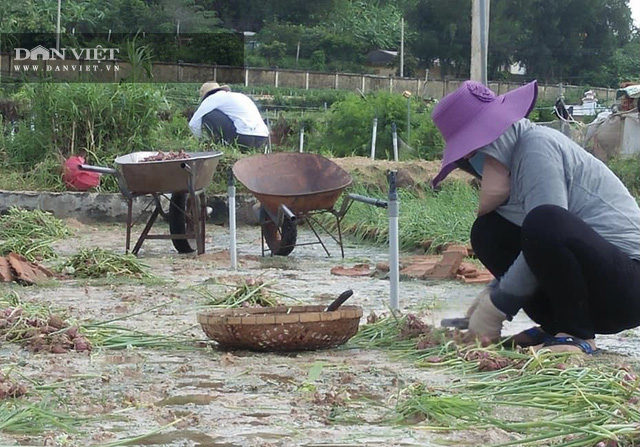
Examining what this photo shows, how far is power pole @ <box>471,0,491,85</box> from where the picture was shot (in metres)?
11.3

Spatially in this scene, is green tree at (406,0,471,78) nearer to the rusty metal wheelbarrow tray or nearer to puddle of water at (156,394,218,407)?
the rusty metal wheelbarrow tray

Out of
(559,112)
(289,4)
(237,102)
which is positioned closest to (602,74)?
(289,4)

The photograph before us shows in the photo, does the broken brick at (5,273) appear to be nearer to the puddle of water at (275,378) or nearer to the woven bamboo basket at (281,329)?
the woven bamboo basket at (281,329)

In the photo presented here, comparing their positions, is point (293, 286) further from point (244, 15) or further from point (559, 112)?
point (244, 15)

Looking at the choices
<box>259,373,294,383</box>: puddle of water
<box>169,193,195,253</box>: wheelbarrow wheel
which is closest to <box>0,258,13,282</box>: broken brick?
<box>169,193,195,253</box>: wheelbarrow wheel

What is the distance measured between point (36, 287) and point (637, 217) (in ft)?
12.6

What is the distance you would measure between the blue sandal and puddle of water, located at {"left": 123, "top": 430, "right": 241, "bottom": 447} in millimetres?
1595

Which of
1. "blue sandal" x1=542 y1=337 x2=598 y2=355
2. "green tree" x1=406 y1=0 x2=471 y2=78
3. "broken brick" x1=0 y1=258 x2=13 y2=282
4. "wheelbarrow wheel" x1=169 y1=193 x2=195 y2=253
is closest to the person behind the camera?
"blue sandal" x1=542 y1=337 x2=598 y2=355

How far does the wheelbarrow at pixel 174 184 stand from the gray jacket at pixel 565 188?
15.2 ft

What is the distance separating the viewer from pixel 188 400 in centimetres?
358

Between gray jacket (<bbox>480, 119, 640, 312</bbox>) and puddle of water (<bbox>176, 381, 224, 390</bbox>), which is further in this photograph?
gray jacket (<bbox>480, 119, 640, 312</bbox>)

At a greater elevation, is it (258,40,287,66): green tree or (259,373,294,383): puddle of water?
(259,373,294,383): puddle of water

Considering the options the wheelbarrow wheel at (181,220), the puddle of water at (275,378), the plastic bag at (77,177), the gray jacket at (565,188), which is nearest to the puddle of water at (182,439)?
the puddle of water at (275,378)

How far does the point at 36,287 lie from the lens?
6734 mm
